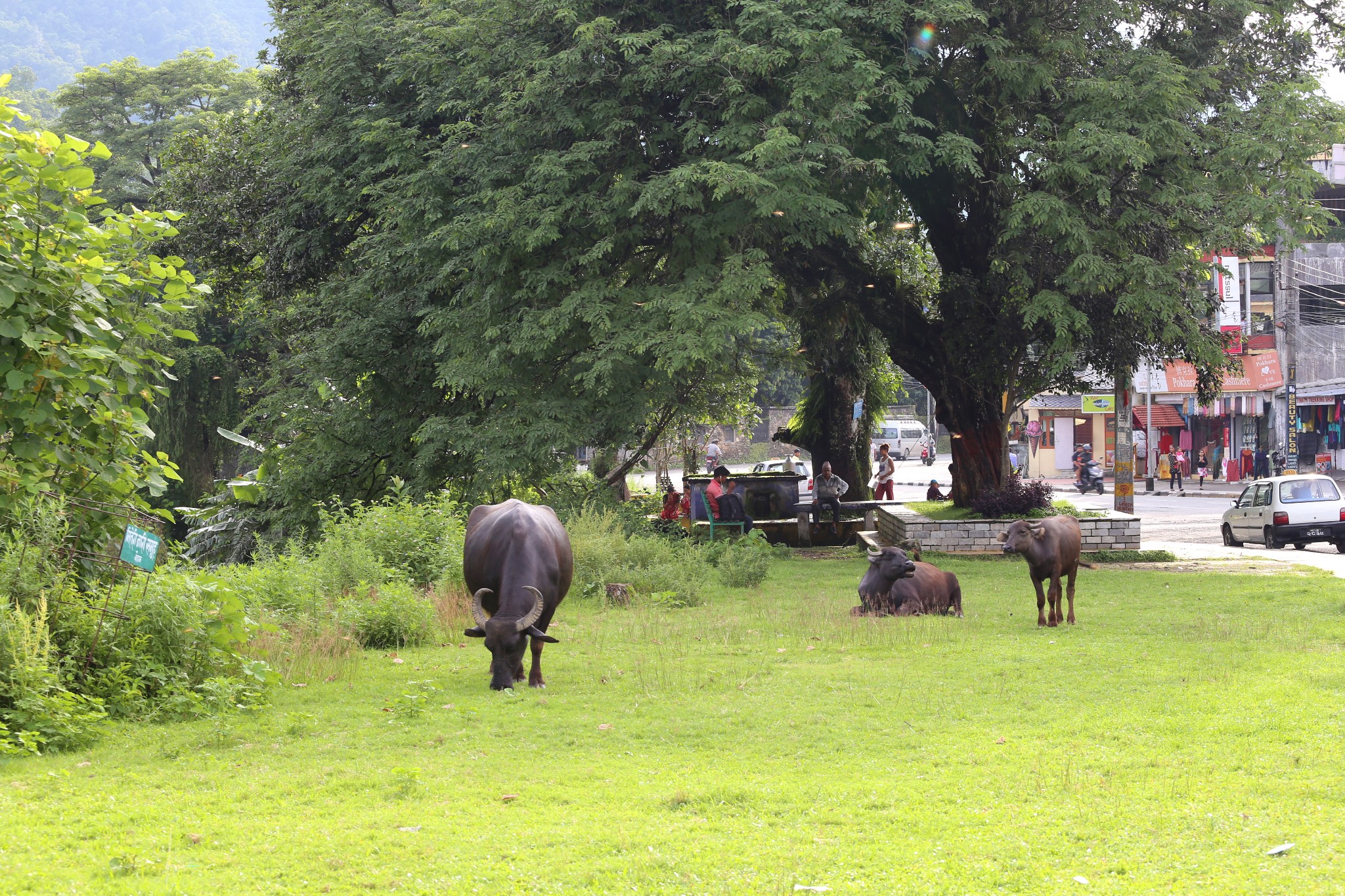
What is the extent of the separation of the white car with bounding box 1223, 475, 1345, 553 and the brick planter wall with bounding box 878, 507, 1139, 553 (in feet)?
15.0

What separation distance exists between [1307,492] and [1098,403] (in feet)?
82.7

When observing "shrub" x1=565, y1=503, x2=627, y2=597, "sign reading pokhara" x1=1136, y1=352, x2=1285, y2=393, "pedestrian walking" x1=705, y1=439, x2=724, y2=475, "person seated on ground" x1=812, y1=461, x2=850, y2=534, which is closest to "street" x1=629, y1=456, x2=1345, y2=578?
"pedestrian walking" x1=705, y1=439, x2=724, y2=475

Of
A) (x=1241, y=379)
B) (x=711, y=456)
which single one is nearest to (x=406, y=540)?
(x=711, y=456)

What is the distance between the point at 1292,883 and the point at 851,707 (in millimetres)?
4322

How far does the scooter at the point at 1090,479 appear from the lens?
47.8 m

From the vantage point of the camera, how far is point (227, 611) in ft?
31.1

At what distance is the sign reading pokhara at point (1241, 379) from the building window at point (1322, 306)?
3.07 meters

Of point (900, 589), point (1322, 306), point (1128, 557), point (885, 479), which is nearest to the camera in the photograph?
point (900, 589)

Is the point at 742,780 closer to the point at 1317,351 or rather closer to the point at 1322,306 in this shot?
the point at 1317,351

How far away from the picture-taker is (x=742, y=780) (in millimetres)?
7227

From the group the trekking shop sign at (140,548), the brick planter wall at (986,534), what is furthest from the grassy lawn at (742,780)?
the brick planter wall at (986,534)

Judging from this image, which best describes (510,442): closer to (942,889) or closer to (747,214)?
(747,214)

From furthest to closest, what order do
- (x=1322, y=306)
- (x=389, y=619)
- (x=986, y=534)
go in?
(x=1322, y=306)
(x=986, y=534)
(x=389, y=619)

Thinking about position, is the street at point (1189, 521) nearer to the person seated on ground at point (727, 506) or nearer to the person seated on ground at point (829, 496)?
the person seated on ground at point (829, 496)
